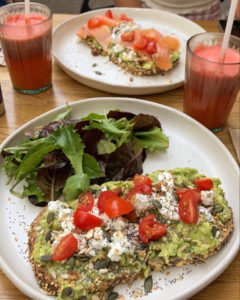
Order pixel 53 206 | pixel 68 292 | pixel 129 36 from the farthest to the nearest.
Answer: pixel 129 36
pixel 53 206
pixel 68 292

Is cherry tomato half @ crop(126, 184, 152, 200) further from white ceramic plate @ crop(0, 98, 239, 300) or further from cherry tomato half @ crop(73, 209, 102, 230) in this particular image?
white ceramic plate @ crop(0, 98, 239, 300)

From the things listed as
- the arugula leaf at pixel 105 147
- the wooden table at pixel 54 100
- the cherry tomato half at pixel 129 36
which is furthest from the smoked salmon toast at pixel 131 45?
the arugula leaf at pixel 105 147

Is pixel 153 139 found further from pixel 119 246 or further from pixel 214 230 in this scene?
pixel 119 246

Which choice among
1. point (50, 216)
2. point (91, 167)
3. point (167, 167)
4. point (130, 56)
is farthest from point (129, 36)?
point (50, 216)

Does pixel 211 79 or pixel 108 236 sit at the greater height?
pixel 211 79

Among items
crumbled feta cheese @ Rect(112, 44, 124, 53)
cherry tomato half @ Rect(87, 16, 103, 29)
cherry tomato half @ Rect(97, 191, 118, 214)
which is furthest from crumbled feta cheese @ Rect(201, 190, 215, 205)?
cherry tomato half @ Rect(87, 16, 103, 29)

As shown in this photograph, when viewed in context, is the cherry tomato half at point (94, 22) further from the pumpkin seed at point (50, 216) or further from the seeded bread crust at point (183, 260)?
the seeded bread crust at point (183, 260)
